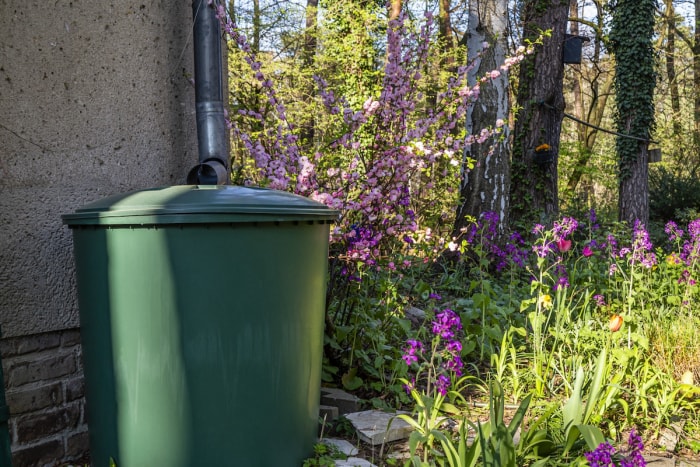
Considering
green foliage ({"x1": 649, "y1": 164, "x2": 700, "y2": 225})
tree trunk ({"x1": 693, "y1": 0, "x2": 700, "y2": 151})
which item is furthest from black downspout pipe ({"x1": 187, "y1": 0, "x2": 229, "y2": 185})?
tree trunk ({"x1": 693, "y1": 0, "x2": 700, "y2": 151})

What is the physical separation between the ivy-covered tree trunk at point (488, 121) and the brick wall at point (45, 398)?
4.47 m

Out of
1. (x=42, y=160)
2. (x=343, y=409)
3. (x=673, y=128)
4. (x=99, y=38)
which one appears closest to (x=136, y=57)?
(x=99, y=38)

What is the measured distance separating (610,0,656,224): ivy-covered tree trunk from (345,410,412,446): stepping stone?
7.62 meters

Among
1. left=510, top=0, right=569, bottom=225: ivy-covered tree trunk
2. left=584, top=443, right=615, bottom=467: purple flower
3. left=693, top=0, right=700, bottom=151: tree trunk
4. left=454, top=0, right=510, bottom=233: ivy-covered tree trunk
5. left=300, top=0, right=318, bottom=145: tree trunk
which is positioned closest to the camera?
left=584, top=443, right=615, bottom=467: purple flower

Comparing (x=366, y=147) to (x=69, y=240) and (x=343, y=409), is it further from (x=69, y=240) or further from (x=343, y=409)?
(x=69, y=240)

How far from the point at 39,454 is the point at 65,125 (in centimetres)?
131

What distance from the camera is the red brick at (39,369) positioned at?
243cm

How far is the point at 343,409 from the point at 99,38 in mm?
1983

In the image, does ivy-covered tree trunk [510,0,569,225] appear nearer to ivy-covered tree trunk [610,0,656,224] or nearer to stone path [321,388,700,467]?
ivy-covered tree trunk [610,0,656,224]

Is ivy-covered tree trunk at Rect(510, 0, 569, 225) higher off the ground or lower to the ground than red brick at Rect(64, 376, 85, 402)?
higher

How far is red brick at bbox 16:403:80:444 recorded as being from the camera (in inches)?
96.7

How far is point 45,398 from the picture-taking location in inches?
99.8

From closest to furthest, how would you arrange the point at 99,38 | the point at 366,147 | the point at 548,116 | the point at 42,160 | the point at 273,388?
the point at 273,388, the point at 42,160, the point at 99,38, the point at 366,147, the point at 548,116

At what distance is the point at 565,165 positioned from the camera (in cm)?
1490
